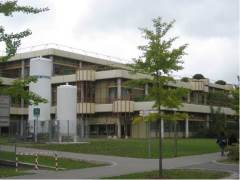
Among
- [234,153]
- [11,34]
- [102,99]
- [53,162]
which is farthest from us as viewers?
[102,99]

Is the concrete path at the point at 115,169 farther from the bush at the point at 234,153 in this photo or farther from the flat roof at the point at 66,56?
the flat roof at the point at 66,56

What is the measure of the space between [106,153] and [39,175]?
13211 mm

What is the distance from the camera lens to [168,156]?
31.5m

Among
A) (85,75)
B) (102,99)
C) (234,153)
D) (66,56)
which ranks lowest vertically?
(234,153)

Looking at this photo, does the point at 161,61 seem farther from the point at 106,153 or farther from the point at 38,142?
the point at 38,142

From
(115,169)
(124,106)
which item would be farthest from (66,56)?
(115,169)

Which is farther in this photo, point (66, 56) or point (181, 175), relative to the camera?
point (66, 56)

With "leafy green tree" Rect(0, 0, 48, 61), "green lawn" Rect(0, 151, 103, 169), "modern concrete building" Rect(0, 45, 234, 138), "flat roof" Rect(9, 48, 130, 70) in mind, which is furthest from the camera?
"flat roof" Rect(9, 48, 130, 70)

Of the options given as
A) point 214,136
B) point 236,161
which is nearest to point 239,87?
point 236,161

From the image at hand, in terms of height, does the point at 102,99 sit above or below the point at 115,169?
above

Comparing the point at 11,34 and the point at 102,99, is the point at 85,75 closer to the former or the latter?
the point at 102,99

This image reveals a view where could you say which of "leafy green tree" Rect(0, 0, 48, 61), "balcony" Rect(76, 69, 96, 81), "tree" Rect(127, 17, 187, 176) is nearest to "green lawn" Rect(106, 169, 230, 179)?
"tree" Rect(127, 17, 187, 176)

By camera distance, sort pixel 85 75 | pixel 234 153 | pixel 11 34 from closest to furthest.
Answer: pixel 11 34 → pixel 234 153 → pixel 85 75

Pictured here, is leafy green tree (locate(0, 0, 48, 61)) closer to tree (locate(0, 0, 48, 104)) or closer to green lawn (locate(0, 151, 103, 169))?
tree (locate(0, 0, 48, 104))
